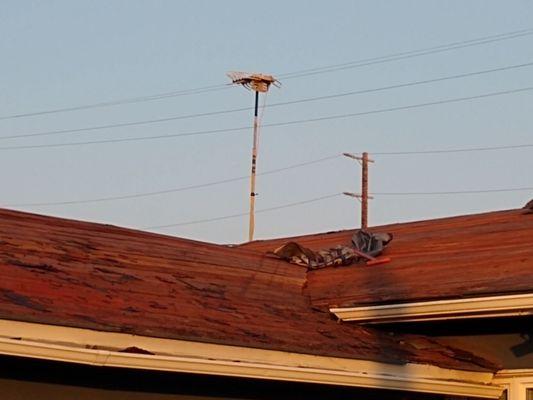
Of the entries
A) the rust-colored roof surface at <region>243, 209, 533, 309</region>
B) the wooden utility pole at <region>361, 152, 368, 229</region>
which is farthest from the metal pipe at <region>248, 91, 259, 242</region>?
the rust-colored roof surface at <region>243, 209, 533, 309</region>

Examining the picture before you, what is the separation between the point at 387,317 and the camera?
9609 millimetres

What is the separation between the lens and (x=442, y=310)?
9234mm

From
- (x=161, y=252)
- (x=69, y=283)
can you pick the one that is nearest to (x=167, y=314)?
(x=69, y=283)

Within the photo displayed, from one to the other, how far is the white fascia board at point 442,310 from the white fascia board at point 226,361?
1.44 feet

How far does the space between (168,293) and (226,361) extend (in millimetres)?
1344

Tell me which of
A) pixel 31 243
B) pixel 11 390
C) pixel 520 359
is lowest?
pixel 11 390

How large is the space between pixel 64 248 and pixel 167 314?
1427 millimetres

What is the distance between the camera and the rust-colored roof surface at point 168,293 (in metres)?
7.80

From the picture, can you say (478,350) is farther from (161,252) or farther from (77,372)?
(77,372)

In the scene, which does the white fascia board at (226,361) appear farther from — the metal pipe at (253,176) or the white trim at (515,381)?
the metal pipe at (253,176)

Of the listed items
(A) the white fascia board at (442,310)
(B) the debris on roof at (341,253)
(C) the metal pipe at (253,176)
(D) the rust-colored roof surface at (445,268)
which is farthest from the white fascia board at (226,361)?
(C) the metal pipe at (253,176)

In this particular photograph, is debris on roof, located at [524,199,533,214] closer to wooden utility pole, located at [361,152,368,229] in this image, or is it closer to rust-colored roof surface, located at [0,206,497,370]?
rust-colored roof surface, located at [0,206,497,370]

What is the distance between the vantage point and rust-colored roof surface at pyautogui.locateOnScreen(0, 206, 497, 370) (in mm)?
7805

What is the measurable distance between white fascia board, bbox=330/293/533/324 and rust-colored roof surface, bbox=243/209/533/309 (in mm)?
52
